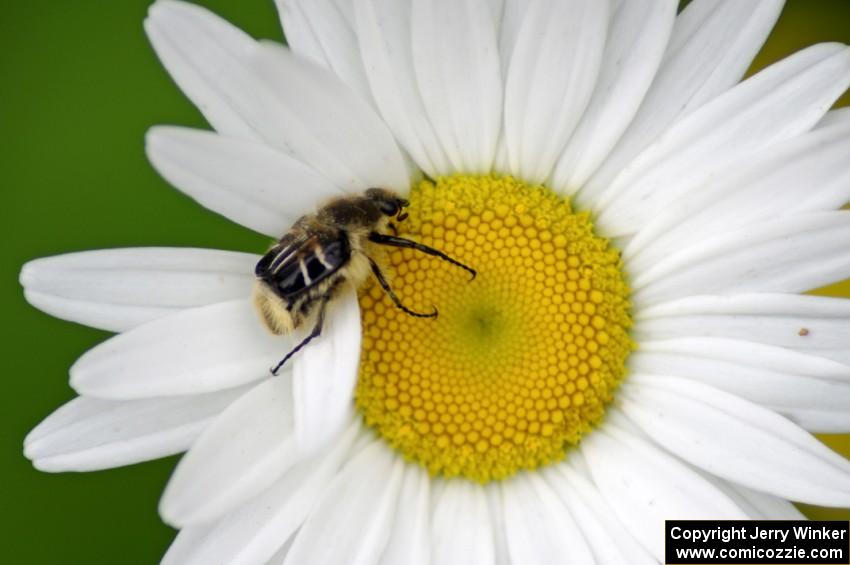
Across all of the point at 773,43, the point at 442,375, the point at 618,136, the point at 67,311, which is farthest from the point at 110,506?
the point at 773,43

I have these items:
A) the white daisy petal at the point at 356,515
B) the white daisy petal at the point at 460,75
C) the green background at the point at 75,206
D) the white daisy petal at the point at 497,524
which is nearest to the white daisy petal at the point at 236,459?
the white daisy petal at the point at 356,515

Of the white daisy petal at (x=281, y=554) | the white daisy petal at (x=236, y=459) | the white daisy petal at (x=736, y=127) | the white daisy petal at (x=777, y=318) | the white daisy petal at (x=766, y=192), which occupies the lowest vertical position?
the white daisy petal at (x=281, y=554)

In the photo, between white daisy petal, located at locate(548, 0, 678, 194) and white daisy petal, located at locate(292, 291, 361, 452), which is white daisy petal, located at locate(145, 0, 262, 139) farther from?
white daisy petal, located at locate(548, 0, 678, 194)

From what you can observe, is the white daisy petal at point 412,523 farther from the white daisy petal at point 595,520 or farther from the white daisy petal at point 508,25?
the white daisy petal at point 508,25

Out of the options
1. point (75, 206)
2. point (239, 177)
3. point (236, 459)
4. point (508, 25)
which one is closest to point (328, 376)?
point (236, 459)

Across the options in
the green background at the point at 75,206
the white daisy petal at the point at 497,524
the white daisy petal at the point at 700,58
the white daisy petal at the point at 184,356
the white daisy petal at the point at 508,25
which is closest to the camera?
the white daisy petal at the point at 184,356

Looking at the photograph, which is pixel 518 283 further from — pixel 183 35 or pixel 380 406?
pixel 183 35
